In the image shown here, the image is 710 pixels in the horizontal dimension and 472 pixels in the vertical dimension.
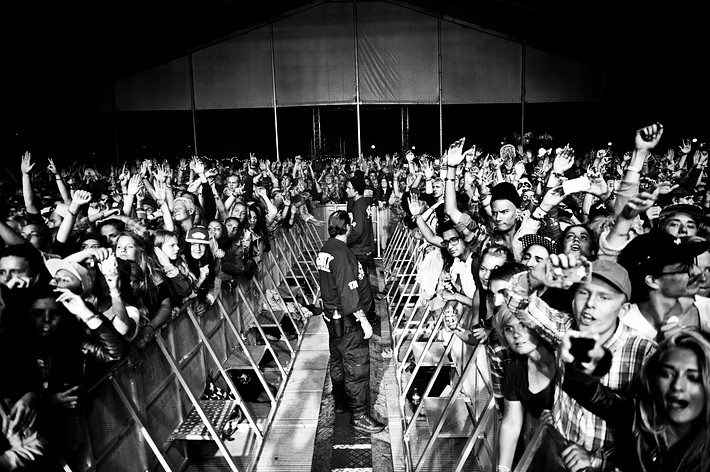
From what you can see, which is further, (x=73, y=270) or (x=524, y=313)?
(x=73, y=270)

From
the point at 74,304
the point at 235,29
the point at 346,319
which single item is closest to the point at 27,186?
the point at 74,304

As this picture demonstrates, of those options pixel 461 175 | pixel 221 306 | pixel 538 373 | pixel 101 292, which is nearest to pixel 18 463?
pixel 101 292

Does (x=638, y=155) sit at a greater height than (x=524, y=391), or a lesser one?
greater

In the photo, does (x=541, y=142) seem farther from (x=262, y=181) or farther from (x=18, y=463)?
(x=18, y=463)

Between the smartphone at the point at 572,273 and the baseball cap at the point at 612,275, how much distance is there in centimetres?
20

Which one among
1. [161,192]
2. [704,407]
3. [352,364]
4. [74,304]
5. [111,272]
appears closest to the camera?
[704,407]

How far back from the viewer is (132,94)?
2358 centimetres

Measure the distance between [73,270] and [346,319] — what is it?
2.73 metres

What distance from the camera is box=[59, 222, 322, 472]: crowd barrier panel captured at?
3.38 metres

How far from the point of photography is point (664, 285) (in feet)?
10.3

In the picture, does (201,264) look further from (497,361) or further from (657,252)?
(657,252)

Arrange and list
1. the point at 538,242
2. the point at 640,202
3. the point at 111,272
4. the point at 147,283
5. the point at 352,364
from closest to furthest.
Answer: the point at 640,202 → the point at 111,272 → the point at 538,242 → the point at 147,283 → the point at 352,364

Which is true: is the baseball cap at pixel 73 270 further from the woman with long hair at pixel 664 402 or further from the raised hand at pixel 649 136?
the raised hand at pixel 649 136

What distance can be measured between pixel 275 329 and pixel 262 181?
7.24 m
